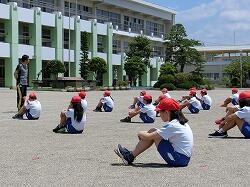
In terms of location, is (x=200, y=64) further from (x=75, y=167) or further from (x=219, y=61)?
(x=75, y=167)

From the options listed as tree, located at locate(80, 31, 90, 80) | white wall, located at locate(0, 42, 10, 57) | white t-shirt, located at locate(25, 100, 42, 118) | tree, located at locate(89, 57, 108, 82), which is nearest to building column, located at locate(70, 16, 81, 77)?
tree, located at locate(80, 31, 90, 80)

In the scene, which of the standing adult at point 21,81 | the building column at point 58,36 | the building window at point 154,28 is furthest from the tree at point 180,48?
the standing adult at point 21,81

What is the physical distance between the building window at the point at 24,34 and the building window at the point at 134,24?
25146 millimetres

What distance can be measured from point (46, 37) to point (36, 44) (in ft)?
16.1

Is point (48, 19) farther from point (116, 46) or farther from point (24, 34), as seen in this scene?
point (116, 46)

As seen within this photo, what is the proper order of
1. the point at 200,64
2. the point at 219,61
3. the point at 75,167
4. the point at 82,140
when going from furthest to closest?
the point at 219,61
the point at 200,64
the point at 82,140
the point at 75,167

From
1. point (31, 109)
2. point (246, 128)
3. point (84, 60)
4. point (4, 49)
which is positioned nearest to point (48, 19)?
point (84, 60)

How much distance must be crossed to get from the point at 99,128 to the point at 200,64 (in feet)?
226

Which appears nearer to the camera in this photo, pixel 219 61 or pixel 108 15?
pixel 108 15

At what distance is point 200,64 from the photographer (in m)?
81.2

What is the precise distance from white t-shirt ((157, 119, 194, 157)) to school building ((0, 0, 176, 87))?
45.5 metres

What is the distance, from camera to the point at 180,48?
3135 inches

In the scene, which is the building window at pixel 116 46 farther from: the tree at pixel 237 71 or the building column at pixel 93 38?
the tree at pixel 237 71

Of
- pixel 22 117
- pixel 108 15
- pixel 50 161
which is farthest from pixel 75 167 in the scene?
pixel 108 15
